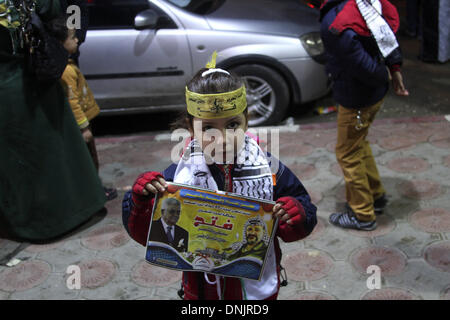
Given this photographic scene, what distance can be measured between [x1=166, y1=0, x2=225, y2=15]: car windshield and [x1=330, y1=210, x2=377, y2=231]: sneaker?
3.02 m

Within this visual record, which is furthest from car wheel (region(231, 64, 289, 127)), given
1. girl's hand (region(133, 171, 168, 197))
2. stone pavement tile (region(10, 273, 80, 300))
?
girl's hand (region(133, 171, 168, 197))

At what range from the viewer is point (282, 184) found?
2.15m

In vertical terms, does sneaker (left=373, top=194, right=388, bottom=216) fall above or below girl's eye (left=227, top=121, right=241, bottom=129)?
below

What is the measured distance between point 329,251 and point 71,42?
2371mm

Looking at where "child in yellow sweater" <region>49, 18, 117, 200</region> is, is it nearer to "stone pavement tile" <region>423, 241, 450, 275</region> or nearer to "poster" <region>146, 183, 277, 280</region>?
"poster" <region>146, 183, 277, 280</region>

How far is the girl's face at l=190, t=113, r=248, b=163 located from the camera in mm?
1967

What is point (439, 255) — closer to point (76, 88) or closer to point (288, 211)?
point (288, 211)

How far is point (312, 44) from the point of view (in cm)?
592

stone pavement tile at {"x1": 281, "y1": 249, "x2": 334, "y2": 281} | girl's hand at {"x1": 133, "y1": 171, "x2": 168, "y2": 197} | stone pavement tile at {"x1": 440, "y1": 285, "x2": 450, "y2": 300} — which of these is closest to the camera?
girl's hand at {"x1": 133, "y1": 171, "x2": 168, "y2": 197}

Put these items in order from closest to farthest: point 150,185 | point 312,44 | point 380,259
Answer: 1. point 150,185
2. point 380,259
3. point 312,44

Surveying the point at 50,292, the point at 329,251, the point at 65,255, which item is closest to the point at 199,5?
the point at 65,255

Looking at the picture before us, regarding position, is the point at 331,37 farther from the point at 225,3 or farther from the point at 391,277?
the point at 225,3

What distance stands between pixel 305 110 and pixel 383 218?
280 centimetres

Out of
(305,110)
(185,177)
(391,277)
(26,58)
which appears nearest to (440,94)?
(305,110)
